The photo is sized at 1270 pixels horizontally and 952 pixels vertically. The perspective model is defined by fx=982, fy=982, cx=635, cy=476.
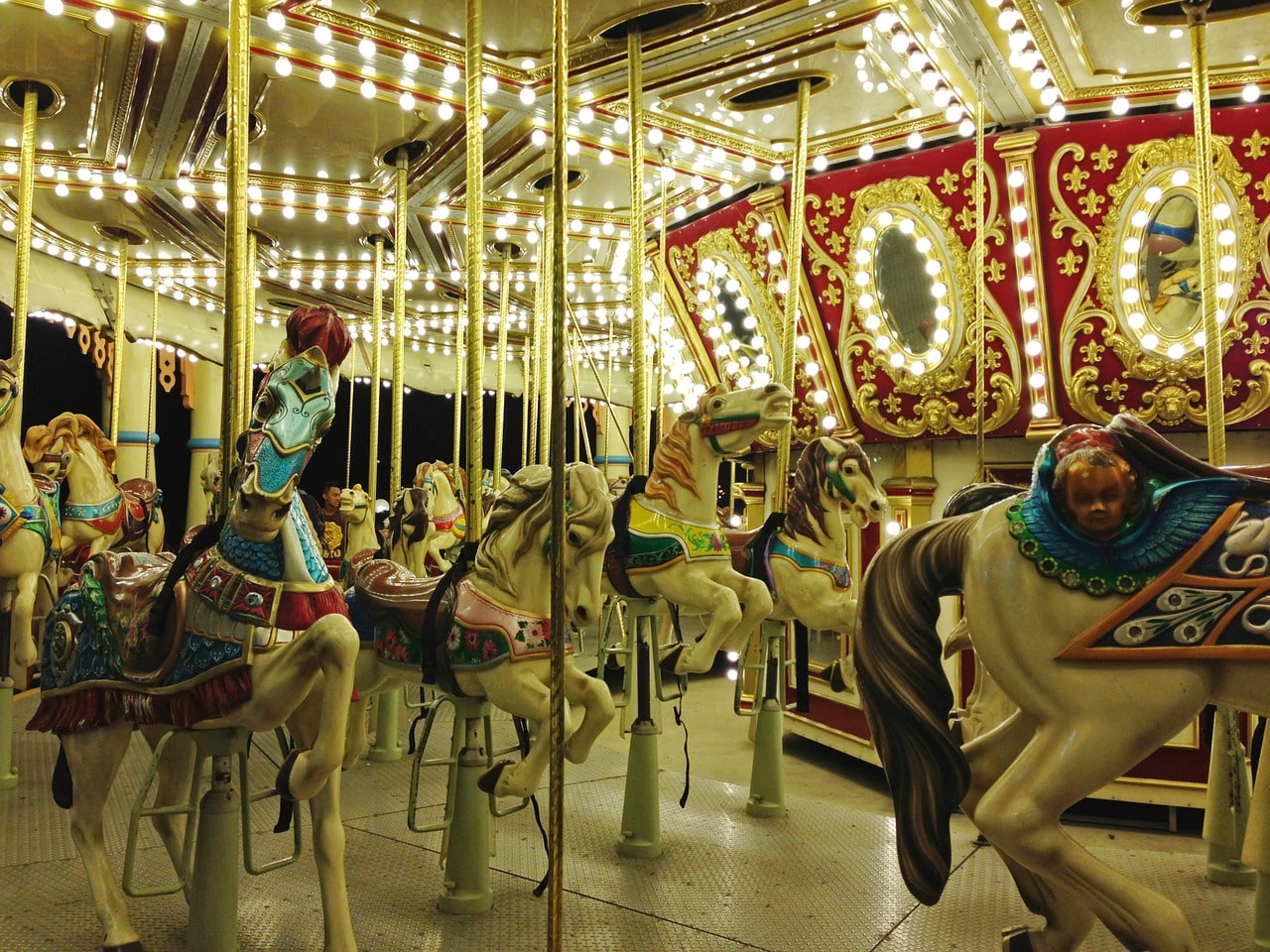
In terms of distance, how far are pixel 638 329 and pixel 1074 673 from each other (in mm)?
2249

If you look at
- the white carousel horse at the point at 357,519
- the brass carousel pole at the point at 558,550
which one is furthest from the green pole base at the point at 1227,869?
the white carousel horse at the point at 357,519

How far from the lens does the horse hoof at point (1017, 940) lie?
1.95m

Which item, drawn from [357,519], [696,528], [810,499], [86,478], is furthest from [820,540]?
[86,478]

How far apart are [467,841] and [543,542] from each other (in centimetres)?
88

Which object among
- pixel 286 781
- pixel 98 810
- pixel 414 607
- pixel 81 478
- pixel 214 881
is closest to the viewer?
pixel 286 781

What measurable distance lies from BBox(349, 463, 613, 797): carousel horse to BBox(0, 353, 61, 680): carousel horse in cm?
213

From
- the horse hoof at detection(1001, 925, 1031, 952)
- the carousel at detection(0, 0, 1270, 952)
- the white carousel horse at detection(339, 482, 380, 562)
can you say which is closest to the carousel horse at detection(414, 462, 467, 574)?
the carousel at detection(0, 0, 1270, 952)

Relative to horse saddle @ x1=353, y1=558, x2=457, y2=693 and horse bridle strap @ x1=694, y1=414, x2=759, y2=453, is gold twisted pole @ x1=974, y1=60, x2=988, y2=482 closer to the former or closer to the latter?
horse bridle strap @ x1=694, y1=414, x2=759, y2=453

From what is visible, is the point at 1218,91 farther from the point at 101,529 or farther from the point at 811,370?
the point at 101,529

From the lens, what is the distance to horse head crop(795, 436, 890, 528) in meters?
3.99

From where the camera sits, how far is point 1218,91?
4.48m

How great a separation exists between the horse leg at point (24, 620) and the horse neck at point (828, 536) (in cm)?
317

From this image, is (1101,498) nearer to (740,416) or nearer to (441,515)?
(740,416)

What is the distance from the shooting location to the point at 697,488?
3.75m
